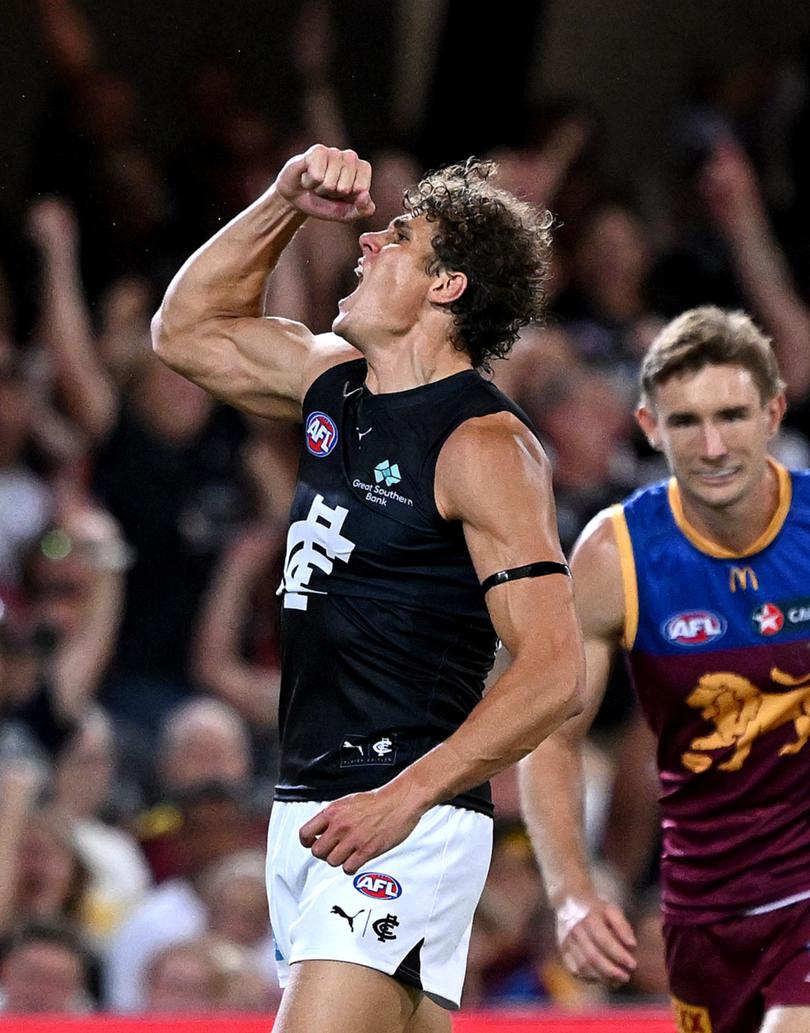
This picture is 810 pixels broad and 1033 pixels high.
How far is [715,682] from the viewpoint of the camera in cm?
339

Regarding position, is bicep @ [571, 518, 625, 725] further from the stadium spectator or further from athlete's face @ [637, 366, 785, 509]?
the stadium spectator

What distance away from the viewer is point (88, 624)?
5.92 metres

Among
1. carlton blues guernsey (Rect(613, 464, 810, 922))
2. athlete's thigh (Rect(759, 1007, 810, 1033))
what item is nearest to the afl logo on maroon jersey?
carlton blues guernsey (Rect(613, 464, 810, 922))

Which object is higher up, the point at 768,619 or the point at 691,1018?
the point at 768,619

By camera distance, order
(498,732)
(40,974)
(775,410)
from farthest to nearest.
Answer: (40,974), (775,410), (498,732)

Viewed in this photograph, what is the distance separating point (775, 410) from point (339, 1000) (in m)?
1.57

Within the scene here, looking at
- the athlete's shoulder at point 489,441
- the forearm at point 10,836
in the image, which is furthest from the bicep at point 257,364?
the forearm at point 10,836

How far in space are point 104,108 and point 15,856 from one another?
308 cm

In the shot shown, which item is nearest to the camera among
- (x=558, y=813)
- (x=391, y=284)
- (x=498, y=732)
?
(x=498, y=732)

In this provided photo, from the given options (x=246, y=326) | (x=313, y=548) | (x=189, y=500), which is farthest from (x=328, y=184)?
(x=189, y=500)

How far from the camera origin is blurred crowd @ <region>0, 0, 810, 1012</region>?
17.2ft

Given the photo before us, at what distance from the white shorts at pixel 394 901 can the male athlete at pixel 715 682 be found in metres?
0.48

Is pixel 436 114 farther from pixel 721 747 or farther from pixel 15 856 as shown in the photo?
pixel 721 747

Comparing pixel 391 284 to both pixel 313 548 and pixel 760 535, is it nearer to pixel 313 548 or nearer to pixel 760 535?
Result: pixel 313 548
